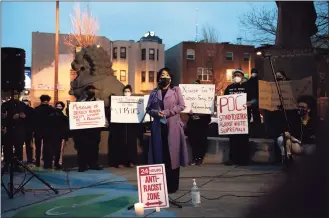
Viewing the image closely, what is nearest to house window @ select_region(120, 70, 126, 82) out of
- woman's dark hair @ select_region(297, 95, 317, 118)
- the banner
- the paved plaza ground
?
the paved plaza ground

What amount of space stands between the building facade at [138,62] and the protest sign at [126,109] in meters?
45.7

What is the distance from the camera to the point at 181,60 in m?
54.7

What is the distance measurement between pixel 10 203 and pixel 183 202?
2.67 meters

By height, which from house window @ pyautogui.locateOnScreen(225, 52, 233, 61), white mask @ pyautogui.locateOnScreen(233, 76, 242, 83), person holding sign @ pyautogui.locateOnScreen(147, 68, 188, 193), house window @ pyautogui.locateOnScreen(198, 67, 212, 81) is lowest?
person holding sign @ pyautogui.locateOnScreen(147, 68, 188, 193)

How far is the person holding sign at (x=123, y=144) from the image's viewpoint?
9734 millimetres

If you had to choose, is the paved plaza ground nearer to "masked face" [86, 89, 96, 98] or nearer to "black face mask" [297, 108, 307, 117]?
"black face mask" [297, 108, 307, 117]

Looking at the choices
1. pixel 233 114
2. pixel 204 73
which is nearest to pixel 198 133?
pixel 233 114

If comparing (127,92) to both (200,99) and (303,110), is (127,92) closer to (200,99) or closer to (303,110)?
(200,99)

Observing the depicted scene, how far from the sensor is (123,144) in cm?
973

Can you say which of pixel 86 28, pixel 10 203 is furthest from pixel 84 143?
pixel 86 28

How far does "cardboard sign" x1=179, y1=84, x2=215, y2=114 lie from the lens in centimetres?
977

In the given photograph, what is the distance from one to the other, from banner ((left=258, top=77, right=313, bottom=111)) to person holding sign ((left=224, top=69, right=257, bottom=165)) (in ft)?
0.99

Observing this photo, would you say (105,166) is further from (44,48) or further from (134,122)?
(44,48)

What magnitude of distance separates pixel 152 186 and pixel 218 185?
2.24m
